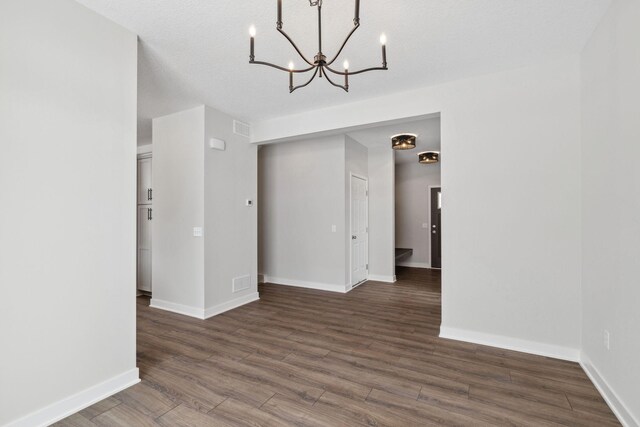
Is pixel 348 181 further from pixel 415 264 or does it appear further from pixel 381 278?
pixel 415 264

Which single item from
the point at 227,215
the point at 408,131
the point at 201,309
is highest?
the point at 408,131

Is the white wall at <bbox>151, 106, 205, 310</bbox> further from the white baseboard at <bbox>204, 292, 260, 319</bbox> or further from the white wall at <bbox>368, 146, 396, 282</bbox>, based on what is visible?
the white wall at <bbox>368, 146, 396, 282</bbox>

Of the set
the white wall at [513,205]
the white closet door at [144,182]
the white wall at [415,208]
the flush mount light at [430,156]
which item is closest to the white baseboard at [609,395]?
the white wall at [513,205]

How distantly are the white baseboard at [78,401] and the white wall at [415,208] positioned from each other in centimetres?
677

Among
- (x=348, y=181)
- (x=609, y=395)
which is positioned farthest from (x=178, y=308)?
(x=609, y=395)

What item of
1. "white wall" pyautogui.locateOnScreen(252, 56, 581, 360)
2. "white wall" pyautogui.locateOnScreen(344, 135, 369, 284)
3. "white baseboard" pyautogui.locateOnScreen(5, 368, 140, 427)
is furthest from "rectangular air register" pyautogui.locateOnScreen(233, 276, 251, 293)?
"white wall" pyautogui.locateOnScreen(252, 56, 581, 360)

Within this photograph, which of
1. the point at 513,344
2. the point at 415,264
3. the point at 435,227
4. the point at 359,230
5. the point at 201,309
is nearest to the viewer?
the point at 513,344

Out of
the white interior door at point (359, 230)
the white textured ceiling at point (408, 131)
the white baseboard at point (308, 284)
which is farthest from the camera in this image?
the white interior door at point (359, 230)

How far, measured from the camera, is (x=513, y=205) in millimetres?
2953

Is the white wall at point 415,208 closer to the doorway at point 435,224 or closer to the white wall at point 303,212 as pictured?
the doorway at point 435,224

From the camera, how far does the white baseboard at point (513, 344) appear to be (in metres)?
2.75

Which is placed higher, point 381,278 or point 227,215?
point 227,215

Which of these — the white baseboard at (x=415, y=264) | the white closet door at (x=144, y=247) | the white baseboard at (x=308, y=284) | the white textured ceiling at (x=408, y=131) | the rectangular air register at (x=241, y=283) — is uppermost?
the white textured ceiling at (x=408, y=131)

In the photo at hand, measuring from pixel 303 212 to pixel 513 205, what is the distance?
11.2ft
